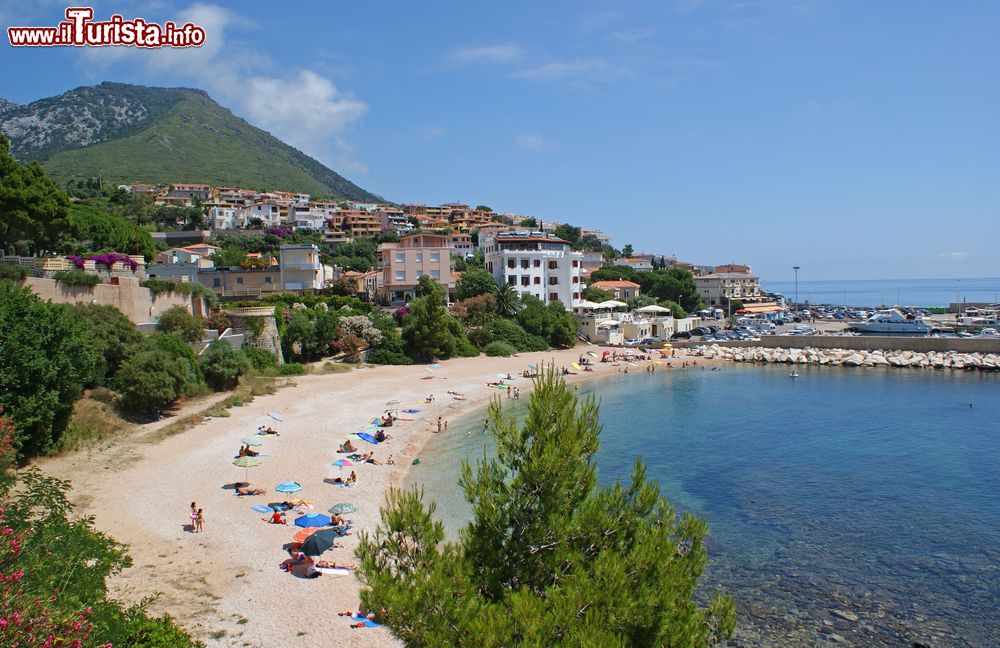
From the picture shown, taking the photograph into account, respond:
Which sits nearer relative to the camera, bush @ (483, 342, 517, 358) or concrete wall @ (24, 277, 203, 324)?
concrete wall @ (24, 277, 203, 324)

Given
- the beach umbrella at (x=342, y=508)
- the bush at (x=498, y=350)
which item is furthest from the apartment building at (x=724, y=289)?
the beach umbrella at (x=342, y=508)

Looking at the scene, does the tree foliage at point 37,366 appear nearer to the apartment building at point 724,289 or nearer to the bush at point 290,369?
the bush at point 290,369

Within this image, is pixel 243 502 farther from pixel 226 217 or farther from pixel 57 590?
pixel 226 217

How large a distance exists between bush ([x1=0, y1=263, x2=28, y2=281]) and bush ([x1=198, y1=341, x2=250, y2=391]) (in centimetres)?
832

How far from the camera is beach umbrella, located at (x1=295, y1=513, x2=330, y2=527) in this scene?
56.6 ft

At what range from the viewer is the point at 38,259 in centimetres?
2991

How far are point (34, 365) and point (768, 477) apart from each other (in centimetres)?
2572

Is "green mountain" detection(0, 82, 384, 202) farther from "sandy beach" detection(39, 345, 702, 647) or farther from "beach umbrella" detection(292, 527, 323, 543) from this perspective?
"beach umbrella" detection(292, 527, 323, 543)

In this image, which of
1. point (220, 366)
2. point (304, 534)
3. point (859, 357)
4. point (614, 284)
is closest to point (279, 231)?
point (614, 284)

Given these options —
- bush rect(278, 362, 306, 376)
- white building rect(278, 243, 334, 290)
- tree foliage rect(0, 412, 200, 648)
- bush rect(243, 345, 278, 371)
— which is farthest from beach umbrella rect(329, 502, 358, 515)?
white building rect(278, 243, 334, 290)

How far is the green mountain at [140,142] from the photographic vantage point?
135m

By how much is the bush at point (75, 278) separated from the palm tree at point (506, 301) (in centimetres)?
3159

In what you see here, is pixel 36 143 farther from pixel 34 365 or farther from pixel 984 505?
pixel 984 505

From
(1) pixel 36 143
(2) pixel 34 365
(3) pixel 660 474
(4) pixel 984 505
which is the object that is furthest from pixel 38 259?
(1) pixel 36 143
